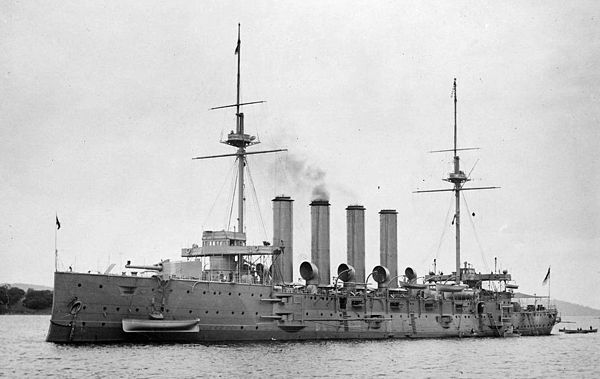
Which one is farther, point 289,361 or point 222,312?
point 222,312

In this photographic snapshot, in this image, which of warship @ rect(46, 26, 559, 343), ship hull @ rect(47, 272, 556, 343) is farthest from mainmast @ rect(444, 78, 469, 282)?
ship hull @ rect(47, 272, 556, 343)

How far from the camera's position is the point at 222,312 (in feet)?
124

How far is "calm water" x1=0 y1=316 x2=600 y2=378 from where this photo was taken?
1125 inches

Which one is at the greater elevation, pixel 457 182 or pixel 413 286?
pixel 457 182

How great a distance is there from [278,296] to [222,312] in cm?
355

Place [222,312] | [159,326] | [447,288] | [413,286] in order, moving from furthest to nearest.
A: [447,288]
[413,286]
[222,312]
[159,326]

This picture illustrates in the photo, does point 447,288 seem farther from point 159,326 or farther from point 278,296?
point 159,326

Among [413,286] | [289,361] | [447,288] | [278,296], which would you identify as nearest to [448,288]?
[447,288]

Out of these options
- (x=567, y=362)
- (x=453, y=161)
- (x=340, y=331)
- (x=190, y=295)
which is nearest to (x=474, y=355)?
(x=567, y=362)

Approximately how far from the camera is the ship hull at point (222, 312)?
3453cm

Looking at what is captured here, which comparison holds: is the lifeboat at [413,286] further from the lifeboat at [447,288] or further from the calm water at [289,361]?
the calm water at [289,361]

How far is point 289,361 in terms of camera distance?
105ft

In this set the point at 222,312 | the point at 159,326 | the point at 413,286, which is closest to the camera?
the point at 159,326

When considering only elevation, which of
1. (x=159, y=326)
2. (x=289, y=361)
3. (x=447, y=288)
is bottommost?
(x=289, y=361)
